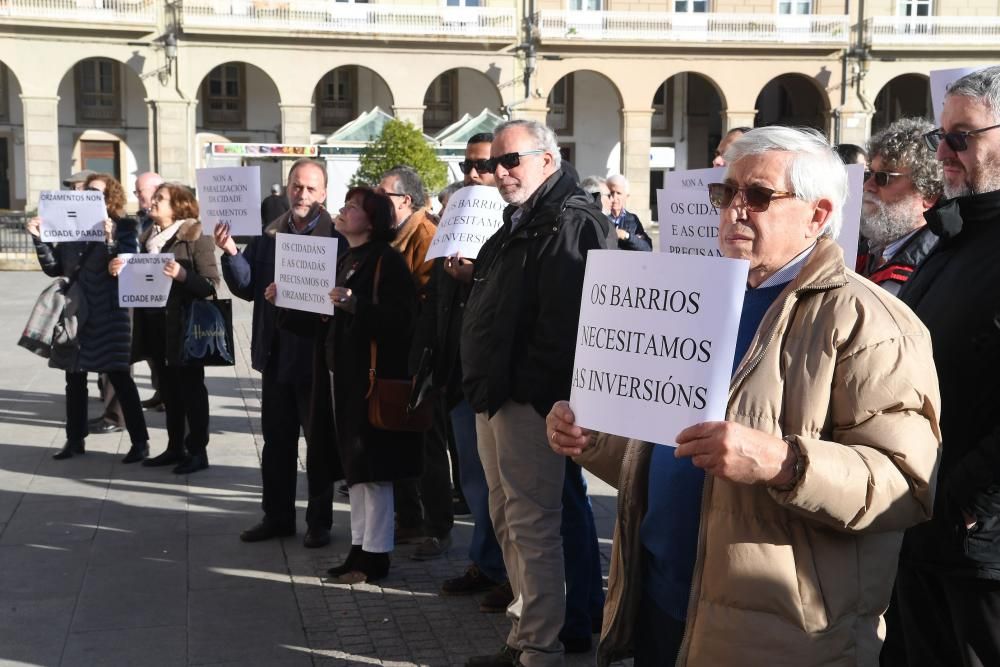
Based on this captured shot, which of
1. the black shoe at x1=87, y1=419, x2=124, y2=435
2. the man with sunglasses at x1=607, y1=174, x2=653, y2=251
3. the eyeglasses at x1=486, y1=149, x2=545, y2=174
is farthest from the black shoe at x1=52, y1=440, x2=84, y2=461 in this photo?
the eyeglasses at x1=486, y1=149, x2=545, y2=174

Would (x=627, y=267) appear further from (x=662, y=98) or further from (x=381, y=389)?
(x=662, y=98)

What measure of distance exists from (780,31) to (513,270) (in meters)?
35.4

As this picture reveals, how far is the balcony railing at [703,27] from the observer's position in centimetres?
3631

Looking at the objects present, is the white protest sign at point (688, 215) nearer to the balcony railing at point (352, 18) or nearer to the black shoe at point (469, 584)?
the black shoe at point (469, 584)

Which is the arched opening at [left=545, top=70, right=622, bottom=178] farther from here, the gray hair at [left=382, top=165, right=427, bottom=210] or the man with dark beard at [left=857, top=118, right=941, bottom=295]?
the man with dark beard at [left=857, top=118, right=941, bottom=295]

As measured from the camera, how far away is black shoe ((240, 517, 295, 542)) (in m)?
6.25

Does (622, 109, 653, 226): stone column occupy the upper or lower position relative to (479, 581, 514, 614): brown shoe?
upper

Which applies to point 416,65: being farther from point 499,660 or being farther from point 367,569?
point 499,660

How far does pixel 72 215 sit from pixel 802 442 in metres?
6.95

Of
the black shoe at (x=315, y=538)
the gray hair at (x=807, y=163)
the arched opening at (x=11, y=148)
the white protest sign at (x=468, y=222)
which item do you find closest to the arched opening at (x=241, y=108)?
the arched opening at (x=11, y=148)

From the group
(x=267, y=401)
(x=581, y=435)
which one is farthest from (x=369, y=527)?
(x=581, y=435)

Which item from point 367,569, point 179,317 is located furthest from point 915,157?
point 179,317

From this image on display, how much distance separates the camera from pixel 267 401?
6.18 metres

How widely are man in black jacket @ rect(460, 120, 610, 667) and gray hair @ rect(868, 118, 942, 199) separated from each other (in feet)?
3.61
